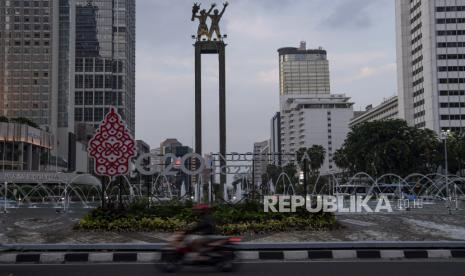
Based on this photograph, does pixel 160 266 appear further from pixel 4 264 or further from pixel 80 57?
pixel 80 57

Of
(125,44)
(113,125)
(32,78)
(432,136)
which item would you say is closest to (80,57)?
(125,44)

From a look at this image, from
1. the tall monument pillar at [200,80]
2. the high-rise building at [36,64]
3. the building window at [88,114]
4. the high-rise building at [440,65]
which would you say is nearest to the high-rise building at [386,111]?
the high-rise building at [440,65]

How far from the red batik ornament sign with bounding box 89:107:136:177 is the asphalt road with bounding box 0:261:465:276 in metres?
6.29

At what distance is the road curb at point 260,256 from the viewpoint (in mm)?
13281

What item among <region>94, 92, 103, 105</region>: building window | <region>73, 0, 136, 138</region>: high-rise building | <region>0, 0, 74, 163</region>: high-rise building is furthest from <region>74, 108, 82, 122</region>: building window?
<region>0, 0, 74, 163</region>: high-rise building

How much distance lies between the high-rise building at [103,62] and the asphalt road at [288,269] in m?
128

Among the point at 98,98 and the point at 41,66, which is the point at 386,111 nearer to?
the point at 98,98

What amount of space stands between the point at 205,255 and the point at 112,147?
321 inches

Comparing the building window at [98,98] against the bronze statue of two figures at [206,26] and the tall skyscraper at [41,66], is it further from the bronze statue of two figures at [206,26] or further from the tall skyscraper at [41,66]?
the bronze statue of two figures at [206,26]

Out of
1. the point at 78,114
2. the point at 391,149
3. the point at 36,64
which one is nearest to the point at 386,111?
the point at 78,114

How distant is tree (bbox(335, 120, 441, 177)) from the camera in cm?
6350

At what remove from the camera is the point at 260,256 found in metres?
13.6

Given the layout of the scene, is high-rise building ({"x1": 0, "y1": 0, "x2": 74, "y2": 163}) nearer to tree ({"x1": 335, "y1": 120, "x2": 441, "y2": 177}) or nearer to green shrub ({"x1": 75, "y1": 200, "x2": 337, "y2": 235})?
tree ({"x1": 335, "y1": 120, "x2": 441, "y2": 177})

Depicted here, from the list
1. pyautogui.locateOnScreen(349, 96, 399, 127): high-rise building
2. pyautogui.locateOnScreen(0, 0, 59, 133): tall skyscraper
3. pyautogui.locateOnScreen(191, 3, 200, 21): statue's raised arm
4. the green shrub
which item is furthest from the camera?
pyautogui.locateOnScreen(349, 96, 399, 127): high-rise building
